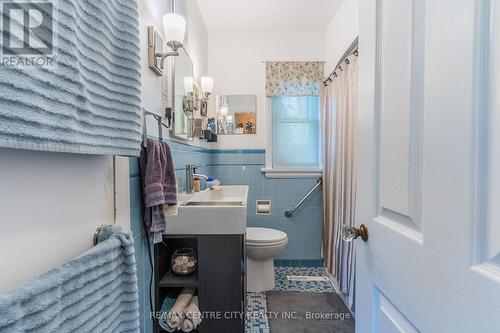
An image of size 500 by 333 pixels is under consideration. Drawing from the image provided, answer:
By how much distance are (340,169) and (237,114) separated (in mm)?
1260

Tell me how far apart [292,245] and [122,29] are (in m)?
2.55

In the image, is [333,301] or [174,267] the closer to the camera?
[174,267]

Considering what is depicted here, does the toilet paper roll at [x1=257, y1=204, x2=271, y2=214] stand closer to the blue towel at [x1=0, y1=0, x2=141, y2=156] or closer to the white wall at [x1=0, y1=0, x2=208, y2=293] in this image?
the white wall at [x1=0, y1=0, x2=208, y2=293]

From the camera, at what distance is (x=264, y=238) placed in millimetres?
2184

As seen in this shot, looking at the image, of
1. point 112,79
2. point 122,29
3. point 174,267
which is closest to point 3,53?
point 112,79

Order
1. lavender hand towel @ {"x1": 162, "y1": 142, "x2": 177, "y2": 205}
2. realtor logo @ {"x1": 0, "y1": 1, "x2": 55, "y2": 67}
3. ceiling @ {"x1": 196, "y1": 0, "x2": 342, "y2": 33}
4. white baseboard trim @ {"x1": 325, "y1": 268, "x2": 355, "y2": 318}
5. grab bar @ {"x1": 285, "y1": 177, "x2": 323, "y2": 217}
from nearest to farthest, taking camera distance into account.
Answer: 1. realtor logo @ {"x1": 0, "y1": 1, "x2": 55, "y2": 67}
2. lavender hand towel @ {"x1": 162, "y1": 142, "x2": 177, "y2": 205}
3. white baseboard trim @ {"x1": 325, "y1": 268, "x2": 355, "y2": 318}
4. ceiling @ {"x1": 196, "y1": 0, "x2": 342, "y2": 33}
5. grab bar @ {"x1": 285, "y1": 177, "x2": 323, "y2": 217}

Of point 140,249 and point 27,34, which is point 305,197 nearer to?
point 140,249

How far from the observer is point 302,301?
6.84 feet

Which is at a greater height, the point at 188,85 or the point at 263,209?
the point at 188,85

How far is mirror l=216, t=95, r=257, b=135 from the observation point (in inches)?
110

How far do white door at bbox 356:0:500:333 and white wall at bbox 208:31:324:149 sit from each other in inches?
80.7

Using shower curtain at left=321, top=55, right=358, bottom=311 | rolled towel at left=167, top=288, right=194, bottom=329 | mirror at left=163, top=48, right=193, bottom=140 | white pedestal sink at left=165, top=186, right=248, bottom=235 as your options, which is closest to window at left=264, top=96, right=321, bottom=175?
shower curtain at left=321, top=55, right=358, bottom=311

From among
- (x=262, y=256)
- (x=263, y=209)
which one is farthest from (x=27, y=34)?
(x=263, y=209)

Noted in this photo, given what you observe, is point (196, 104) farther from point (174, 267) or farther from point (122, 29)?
point (122, 29)
